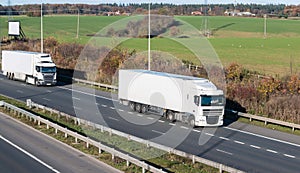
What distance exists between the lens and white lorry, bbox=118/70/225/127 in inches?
1400

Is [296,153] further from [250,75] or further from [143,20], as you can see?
[143,20]

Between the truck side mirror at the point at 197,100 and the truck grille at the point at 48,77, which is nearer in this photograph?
the truck side mirror at the point at 197,100

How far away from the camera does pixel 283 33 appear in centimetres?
13988

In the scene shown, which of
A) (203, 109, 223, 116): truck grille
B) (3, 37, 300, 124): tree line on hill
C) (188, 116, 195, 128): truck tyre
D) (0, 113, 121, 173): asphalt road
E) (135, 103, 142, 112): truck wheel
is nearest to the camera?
(0, 113, 121, 173): asphalt road

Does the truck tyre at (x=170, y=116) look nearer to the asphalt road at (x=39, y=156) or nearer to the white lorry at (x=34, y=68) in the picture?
the asphalt road at (x=39, y=156)

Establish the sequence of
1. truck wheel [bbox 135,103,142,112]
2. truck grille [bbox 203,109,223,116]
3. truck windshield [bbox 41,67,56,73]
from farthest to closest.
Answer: truck windshield [bbox 41,67,56,73] → truck wheel [bbox 135,103,142,112] → truck grille [bbox 203,109,223,116]

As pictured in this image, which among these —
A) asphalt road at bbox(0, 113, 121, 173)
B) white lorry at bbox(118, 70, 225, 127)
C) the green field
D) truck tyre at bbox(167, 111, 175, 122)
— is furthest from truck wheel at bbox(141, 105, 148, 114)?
the green field

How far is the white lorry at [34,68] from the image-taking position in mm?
58000

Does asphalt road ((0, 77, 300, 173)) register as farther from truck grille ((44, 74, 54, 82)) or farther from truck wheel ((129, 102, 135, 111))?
truck grille ((44, 74, 54, 82))

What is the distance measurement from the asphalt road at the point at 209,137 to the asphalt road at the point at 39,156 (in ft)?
18.1

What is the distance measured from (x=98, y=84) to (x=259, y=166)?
33.3 meters

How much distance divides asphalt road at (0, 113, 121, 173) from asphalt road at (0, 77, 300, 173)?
5.52 meters

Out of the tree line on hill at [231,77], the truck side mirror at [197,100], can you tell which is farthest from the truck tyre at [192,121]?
the tree line on hill at [231,77]

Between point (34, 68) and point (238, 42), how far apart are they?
2701 inches
